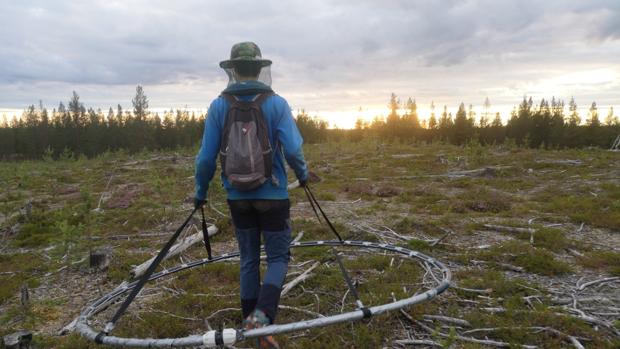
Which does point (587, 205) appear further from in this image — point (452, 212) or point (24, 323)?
point (24, 323)

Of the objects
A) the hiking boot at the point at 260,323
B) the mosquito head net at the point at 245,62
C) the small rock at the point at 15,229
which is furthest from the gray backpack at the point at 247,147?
the small rock at the point at 15,229

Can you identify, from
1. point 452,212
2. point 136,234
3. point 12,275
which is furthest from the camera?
point 452,212

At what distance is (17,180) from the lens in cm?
1950

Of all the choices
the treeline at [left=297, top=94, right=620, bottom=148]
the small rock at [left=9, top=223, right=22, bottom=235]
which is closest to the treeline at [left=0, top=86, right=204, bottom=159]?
the treeline at [left=297, top=94, right=620, bottom=148]

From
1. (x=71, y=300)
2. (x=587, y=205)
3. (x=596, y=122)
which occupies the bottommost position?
(x=71, y=300)

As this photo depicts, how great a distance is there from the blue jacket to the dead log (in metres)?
3.59

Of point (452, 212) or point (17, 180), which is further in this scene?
point (17, 180)

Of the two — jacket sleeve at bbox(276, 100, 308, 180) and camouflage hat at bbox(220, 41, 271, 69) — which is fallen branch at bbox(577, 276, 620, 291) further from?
Result: camouflage hat at bbox(220, 41, 271, 69)

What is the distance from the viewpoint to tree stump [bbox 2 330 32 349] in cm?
419

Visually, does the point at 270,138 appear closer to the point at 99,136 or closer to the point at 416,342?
the point at 416,342

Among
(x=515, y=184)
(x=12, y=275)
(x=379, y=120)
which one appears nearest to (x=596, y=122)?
(x=379, y=120)

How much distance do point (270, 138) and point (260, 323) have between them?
1894 millimetres

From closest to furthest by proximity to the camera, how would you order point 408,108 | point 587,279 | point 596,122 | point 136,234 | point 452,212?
point 587,279 < point 136,234 < point 452,212 < point 596,122 < point 408,108

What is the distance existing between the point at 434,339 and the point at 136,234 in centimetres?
789
